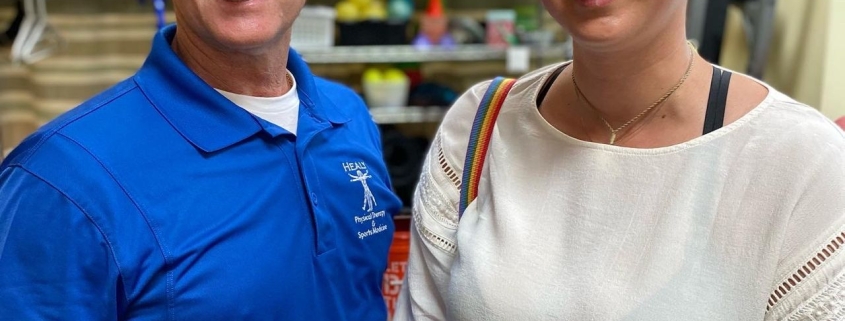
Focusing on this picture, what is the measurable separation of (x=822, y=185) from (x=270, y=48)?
0.72 m

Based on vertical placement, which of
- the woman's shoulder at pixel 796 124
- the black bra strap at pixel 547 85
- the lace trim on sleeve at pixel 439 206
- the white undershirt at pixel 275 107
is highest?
the woman's shoulder at pixel 796 124

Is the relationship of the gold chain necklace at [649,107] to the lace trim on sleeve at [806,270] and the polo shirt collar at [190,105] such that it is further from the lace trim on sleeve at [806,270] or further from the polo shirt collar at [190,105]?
the polo shirt collar at [190,105]

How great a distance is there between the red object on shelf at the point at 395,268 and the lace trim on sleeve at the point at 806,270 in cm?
66

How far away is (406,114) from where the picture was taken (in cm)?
338

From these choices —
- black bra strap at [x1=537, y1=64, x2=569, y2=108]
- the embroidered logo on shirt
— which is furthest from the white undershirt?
black bra strap at [x1=537, y1=64, x2=569, y2=108]

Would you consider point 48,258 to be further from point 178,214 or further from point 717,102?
point 717,102

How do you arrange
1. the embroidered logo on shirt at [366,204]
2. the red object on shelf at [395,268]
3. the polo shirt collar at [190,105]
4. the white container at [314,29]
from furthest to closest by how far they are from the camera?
the white container at [314,29] < the red object on shelf at [395,268] < the embroidered logo on shirt at [366,204] < the polo shirt collar at [190,105]

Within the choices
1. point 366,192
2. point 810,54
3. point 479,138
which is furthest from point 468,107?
point 810,54

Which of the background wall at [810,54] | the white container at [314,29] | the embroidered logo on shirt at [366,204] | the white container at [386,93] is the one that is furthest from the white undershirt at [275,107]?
the white container at [386,93]

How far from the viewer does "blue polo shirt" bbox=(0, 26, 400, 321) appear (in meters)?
0.90

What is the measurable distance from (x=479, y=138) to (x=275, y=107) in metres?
0.31

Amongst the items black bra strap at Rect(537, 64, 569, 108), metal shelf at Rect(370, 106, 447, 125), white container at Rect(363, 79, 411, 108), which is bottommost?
metal shelf at Rect(370, 106, 447, 125)

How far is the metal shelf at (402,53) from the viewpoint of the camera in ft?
10.6

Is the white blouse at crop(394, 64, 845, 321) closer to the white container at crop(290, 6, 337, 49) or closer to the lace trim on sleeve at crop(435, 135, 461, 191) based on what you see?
the lace trim on sleeve at crop(435, 135, 461, 191)
